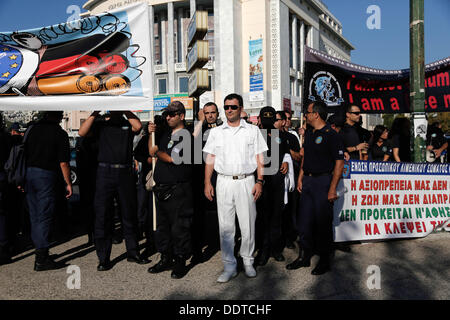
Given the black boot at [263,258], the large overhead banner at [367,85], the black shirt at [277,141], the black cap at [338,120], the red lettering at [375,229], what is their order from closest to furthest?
the black boot at [263,258]
the black shirt at [277,141]
the red lettering at [375,229]
the black cap at [338,120]
the large overhead banner at [367,85]

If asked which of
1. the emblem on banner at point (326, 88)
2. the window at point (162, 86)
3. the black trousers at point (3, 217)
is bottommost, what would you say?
the black trousers at point (3, 217)

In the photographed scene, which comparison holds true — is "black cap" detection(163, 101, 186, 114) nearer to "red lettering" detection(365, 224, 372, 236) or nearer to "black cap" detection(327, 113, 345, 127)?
"black cap" detection(327, 113, 345, 127)

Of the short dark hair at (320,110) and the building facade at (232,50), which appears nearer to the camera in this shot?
the short dark hair at (320,110)

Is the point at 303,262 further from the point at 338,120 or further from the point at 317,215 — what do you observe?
the point at 338,120

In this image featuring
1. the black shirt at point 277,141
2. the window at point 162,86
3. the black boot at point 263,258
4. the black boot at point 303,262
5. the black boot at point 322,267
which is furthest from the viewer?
the window at point 162,86

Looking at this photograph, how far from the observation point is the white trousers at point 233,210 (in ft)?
14.4

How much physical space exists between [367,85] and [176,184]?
4644 millimetres

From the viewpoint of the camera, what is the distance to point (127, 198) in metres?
4.96

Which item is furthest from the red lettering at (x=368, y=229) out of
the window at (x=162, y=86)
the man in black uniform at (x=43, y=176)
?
the window at (x=162, y=86)

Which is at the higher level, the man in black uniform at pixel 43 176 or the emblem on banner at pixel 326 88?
the emblem on banner at pixel 326 88

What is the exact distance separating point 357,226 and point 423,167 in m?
1.54

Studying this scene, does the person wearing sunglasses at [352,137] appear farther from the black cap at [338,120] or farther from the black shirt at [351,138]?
the black cap at [338,120]

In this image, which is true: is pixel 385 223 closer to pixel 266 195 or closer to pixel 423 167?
pixel 423 167

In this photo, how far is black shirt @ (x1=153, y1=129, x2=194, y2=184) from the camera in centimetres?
462
